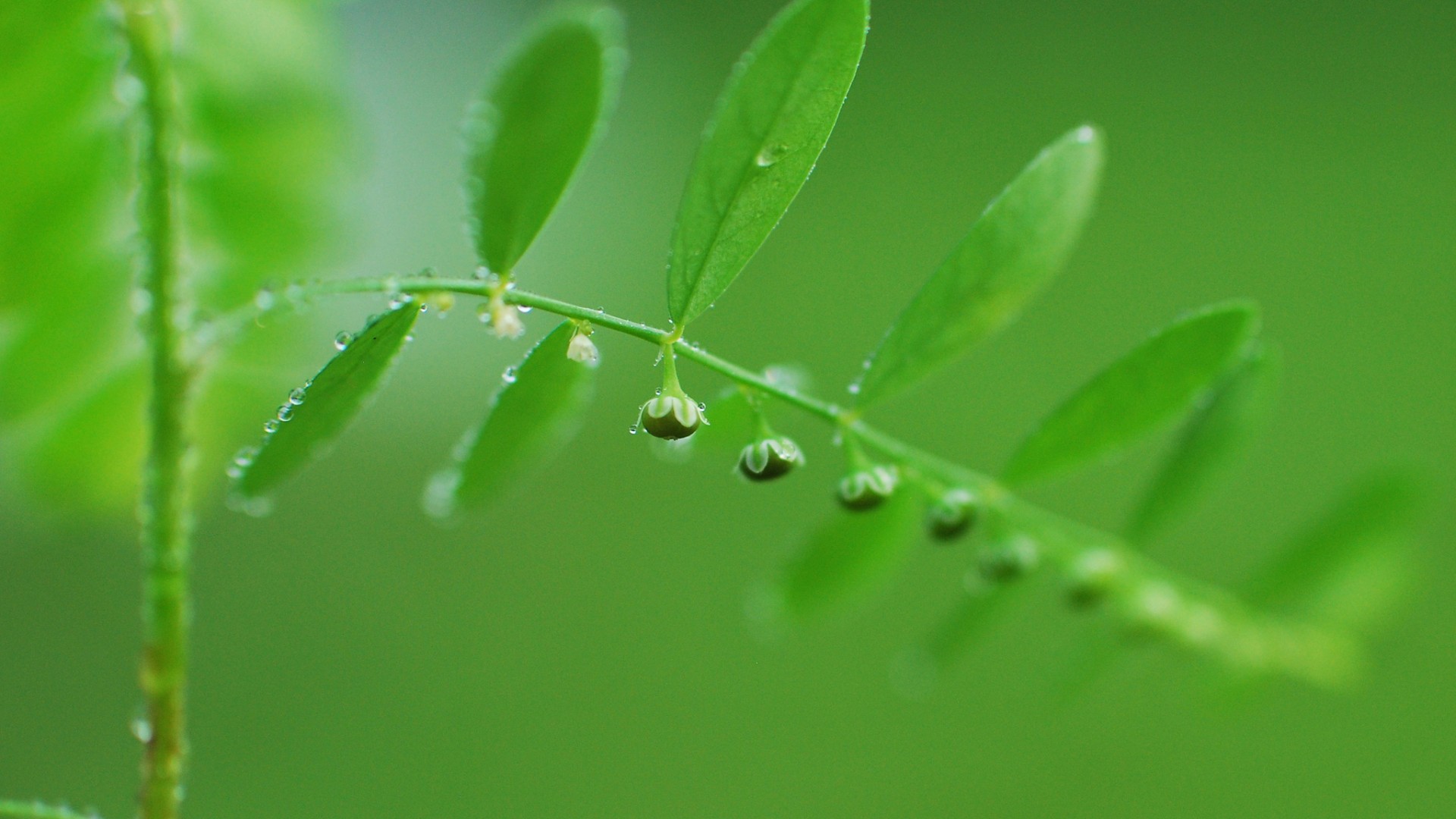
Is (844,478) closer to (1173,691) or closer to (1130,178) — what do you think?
(1173,691)

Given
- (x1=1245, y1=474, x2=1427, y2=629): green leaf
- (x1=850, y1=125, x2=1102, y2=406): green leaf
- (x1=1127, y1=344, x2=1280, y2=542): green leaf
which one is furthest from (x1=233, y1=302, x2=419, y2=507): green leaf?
(x1=1245, y1=474, x2=1427, y2=629): green leaf

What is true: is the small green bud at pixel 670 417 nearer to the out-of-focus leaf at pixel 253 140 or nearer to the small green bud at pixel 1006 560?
the small green bud at pixel 1006 560

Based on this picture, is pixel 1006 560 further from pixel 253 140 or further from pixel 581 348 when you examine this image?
pixel 253 140

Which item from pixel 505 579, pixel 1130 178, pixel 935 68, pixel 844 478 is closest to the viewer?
pixel 844 478

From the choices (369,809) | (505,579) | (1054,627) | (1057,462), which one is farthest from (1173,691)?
(1057,462)

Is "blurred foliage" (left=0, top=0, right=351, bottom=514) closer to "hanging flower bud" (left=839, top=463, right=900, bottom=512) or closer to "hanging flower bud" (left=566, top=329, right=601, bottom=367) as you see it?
"hanging flower bud" (left=566, top=329, right=601, bottom=367)

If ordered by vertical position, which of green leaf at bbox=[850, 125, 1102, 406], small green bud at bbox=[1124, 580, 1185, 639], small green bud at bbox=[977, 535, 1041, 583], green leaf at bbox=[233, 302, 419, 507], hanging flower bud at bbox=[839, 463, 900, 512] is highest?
green leaf at bbox=[850, 125, 1102, 406]

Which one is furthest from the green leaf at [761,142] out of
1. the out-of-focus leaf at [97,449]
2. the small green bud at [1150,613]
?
the out-of-focus leaf at [97,449]
